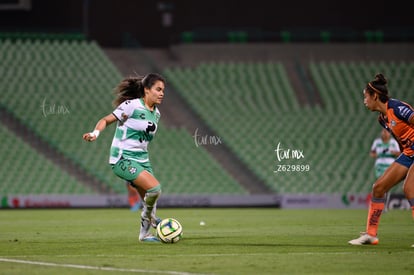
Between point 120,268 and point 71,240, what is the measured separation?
180 inches

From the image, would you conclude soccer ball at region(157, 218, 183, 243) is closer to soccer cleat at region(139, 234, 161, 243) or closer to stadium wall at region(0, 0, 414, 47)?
soccer cleat at region(139, 234, 161, 243)

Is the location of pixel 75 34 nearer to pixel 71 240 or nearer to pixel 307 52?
pixel 307 52

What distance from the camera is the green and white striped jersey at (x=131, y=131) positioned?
13.4 m

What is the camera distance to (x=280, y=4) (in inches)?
1432

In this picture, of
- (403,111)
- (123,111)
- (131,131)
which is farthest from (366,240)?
(123,111)

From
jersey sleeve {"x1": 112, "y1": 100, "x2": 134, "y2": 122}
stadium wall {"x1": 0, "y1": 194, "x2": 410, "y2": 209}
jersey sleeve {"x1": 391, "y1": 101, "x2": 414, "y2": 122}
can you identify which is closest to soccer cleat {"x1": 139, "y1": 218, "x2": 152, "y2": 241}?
jersey sleeve {"x1": 112, "y1": 100, "x2": 134, "y2": 122}

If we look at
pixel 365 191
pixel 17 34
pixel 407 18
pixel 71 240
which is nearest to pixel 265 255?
pixel 71 240

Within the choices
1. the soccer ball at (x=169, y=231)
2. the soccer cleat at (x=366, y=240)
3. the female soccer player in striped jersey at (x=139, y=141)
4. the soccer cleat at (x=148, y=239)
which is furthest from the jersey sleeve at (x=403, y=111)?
the soccer cleat at (x=148, y=239)

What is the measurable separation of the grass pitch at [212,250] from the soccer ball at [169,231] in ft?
0.53

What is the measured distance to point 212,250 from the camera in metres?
12.2

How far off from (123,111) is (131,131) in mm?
323

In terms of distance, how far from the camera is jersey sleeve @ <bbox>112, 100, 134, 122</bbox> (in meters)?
13.4

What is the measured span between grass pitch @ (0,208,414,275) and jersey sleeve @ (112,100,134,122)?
6.20ft

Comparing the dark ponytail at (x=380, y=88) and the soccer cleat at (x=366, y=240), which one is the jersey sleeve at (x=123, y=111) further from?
the soccer cleat at (x=366, y=240)
